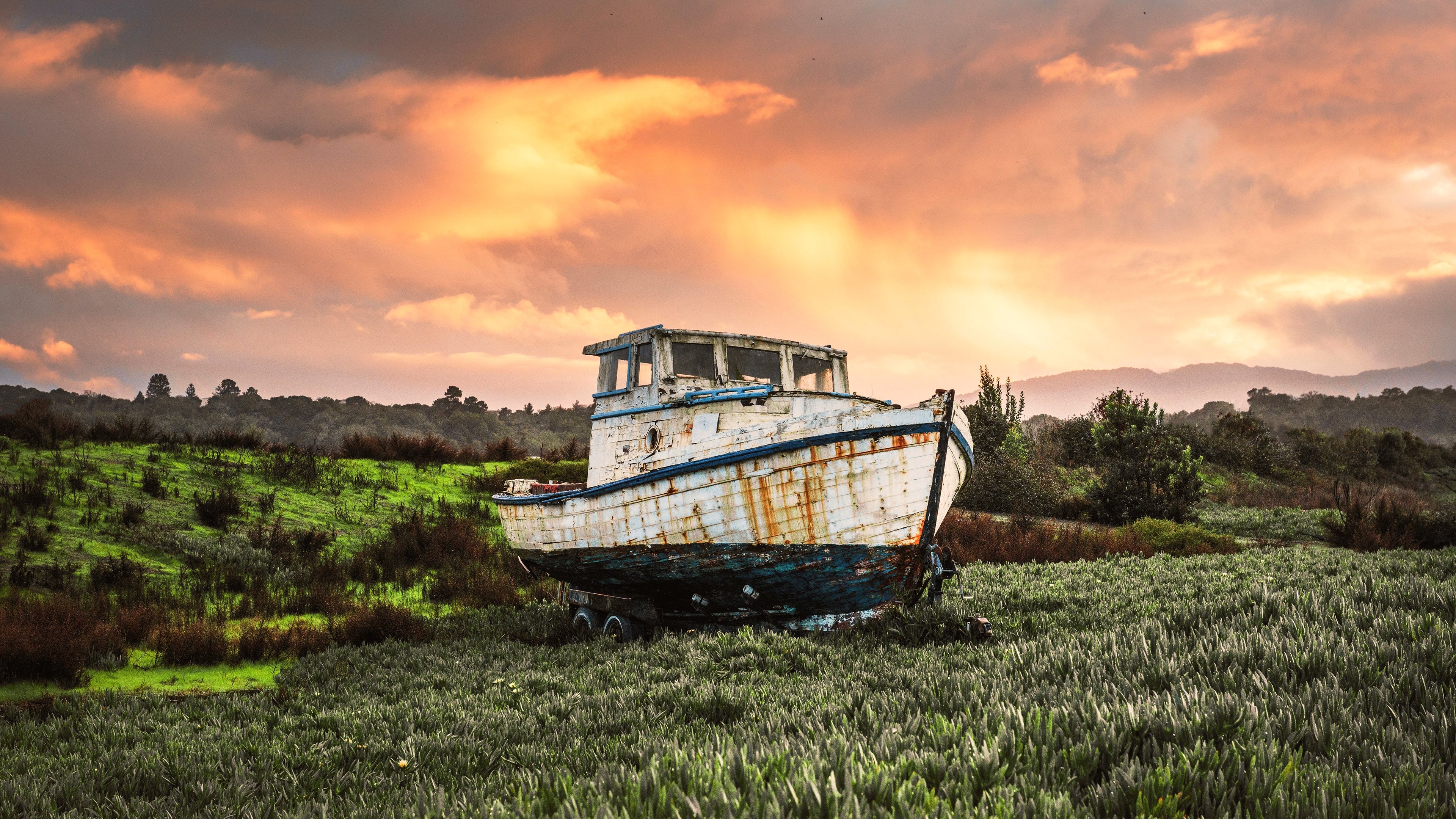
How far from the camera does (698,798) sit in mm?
2562

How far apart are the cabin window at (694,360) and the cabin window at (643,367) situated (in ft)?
1.22

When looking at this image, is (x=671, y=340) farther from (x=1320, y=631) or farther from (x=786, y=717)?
(x=1320, y=631)

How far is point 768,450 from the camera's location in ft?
25.2

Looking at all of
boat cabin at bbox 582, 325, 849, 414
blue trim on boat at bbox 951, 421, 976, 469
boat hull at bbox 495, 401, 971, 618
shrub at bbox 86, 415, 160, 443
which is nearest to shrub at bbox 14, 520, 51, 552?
boat cabin at bbox 582, 325, 849, 414

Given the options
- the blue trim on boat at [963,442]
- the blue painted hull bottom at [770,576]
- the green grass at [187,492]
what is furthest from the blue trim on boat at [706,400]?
the green grass at [187,492]

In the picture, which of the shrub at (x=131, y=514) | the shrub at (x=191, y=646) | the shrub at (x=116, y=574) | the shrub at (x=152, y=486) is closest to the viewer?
the shrub at (x=191, y=646)

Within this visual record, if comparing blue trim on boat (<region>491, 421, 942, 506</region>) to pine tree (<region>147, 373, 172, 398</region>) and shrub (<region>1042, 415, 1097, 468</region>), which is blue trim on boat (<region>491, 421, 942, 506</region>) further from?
pine tree (<region>147, 373, 172, 398</region>)

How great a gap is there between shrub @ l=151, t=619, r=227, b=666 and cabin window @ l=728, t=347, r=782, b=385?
7.63 meters

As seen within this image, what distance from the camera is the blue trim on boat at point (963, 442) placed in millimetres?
8062

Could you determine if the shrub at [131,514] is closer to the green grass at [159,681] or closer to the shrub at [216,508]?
the shrub at [216,508]

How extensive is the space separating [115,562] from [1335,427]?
340ft

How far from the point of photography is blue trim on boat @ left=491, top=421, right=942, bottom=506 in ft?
24.7

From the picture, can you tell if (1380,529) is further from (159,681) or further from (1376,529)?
(159,681)

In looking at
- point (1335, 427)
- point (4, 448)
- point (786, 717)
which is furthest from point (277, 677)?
point (1335, 427)
